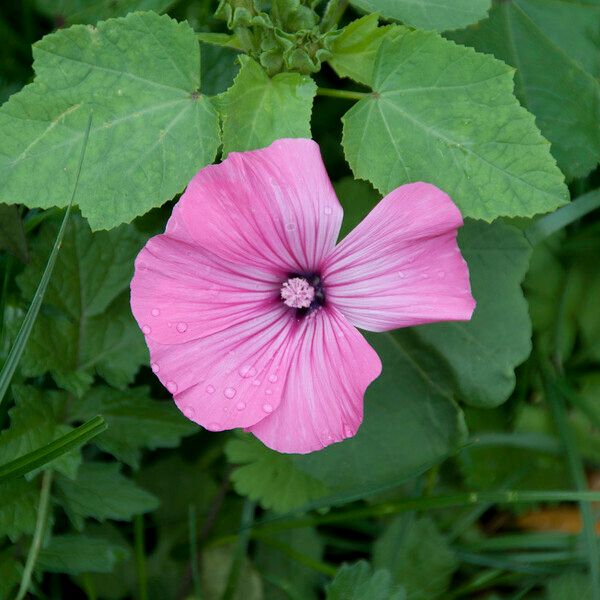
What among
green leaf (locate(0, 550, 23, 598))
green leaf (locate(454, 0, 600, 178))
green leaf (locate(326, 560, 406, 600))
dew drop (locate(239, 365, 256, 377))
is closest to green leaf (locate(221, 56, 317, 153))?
dew drop (locate(239, 365, 256, 377))

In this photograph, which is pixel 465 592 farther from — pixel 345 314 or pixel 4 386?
pixel 4 386

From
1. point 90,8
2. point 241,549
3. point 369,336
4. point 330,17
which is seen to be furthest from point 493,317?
point 90,8

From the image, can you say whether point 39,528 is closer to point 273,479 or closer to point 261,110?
point 273,479

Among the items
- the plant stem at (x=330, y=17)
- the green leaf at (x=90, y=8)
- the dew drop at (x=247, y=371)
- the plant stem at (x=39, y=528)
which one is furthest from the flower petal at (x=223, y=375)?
the green leaf at (x=90, y=8)

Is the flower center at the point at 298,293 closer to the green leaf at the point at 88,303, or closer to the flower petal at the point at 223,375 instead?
the flower petal at the point at 223,375

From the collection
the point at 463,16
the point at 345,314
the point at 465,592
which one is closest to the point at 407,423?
the point at 345,314
